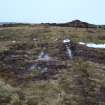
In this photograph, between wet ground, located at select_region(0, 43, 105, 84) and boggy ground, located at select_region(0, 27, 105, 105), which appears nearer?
boggy ground, located at select_region(0, 27, 105, 105)

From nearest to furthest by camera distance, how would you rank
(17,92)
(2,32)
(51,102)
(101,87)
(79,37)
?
1. (51,102)
2. (17,92)
3. (101,87)
4. (79,37)
5. (2,32)

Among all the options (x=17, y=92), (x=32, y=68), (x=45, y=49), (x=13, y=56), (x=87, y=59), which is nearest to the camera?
(x=17, y=92)

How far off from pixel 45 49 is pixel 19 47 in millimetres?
3395

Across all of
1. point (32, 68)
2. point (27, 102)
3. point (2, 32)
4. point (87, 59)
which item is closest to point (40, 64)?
point (32, 68)

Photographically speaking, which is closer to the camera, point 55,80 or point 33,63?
point 55,80

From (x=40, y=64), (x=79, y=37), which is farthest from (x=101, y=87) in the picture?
(x=79, y=37)

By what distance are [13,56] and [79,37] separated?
14601mm

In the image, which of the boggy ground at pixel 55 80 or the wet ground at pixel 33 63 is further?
the wet ground at pixel 33 63

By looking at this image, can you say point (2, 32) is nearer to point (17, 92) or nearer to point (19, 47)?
point (19, 47)

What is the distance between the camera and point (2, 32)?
132ft

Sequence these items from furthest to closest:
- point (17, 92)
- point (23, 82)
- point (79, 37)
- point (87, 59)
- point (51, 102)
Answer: point (79, 37) < point (87, 59) < point (23, 82) < point (17, 92) < point (51, 102)

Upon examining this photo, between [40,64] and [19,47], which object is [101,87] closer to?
[40,64]

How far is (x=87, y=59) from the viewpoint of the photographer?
63.8 feet

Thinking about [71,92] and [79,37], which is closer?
[71,92]
